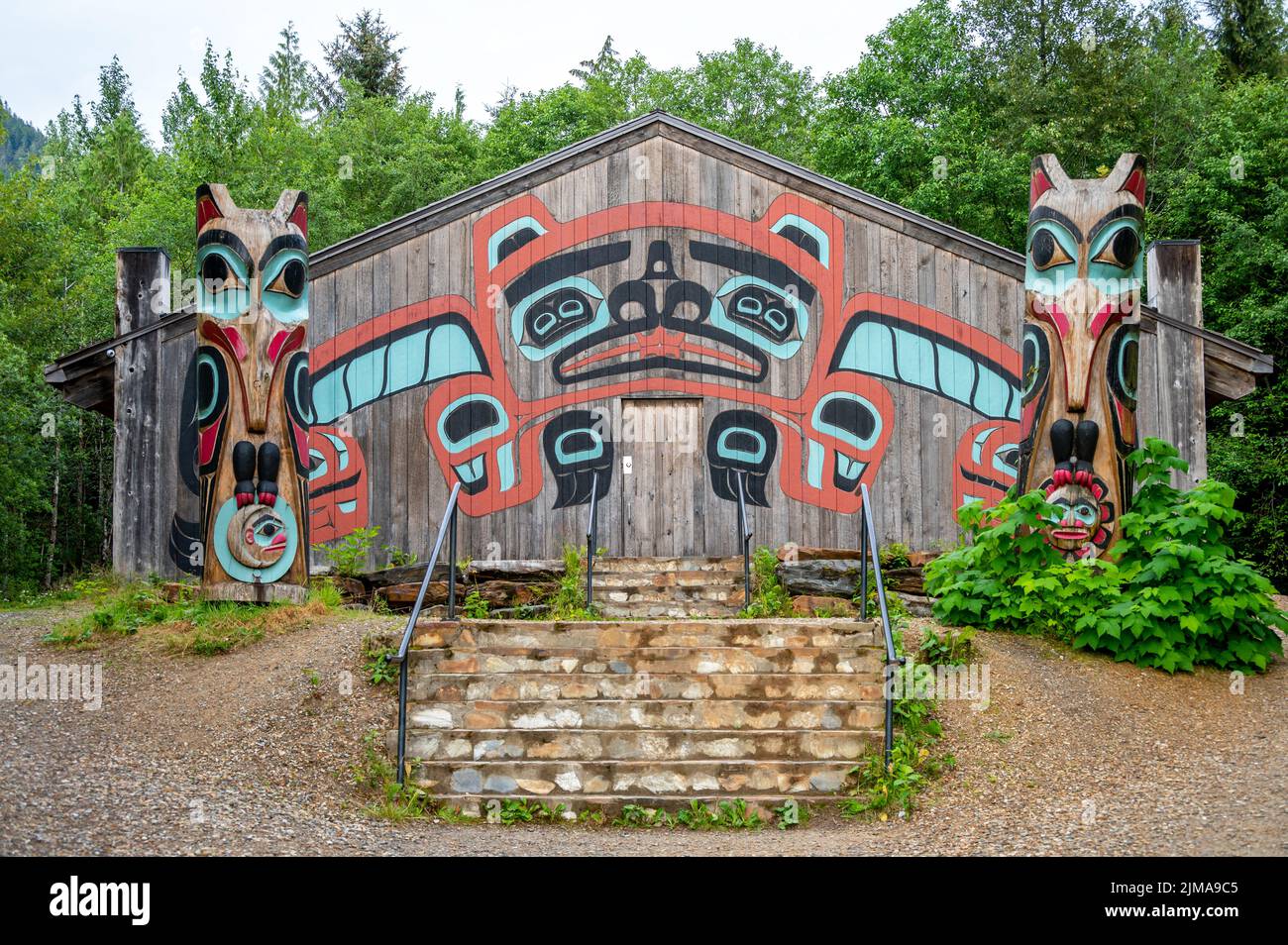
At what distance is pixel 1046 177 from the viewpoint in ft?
38.2

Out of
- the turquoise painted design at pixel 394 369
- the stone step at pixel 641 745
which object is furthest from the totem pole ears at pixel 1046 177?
the turquoise painted design at pixel 394 369

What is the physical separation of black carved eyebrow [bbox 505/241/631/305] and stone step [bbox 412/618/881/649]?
6318mm

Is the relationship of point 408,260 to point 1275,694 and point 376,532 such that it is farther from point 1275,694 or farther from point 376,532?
point 1275,694

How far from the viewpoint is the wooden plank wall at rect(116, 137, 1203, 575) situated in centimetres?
1473

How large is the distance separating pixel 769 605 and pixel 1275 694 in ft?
14.7

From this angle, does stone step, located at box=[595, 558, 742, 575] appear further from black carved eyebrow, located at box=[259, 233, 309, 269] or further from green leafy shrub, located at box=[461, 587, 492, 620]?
black carved eyebrow, located at box=[259, 233, 309, 269]

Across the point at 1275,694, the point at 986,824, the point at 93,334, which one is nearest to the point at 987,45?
the point at 93,334

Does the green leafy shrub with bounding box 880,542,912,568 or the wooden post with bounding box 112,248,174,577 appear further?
the wooden post with bounding box 112,248,174,577

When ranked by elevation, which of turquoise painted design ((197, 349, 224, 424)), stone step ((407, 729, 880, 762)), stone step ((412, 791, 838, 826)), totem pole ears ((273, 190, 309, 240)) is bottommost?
stone step ((412, 791, 838, 826))

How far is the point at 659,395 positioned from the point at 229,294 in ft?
17.3

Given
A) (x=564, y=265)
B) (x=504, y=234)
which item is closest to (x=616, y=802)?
(x=564, y=265)

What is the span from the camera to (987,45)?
3250cm

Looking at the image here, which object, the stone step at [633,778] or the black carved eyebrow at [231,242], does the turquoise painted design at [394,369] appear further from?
the stone step at [633,778]

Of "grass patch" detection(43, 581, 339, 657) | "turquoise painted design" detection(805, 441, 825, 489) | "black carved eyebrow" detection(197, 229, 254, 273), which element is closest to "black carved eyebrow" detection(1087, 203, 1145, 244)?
"turquoise painted design" detection(805, 441, 825, 489)
